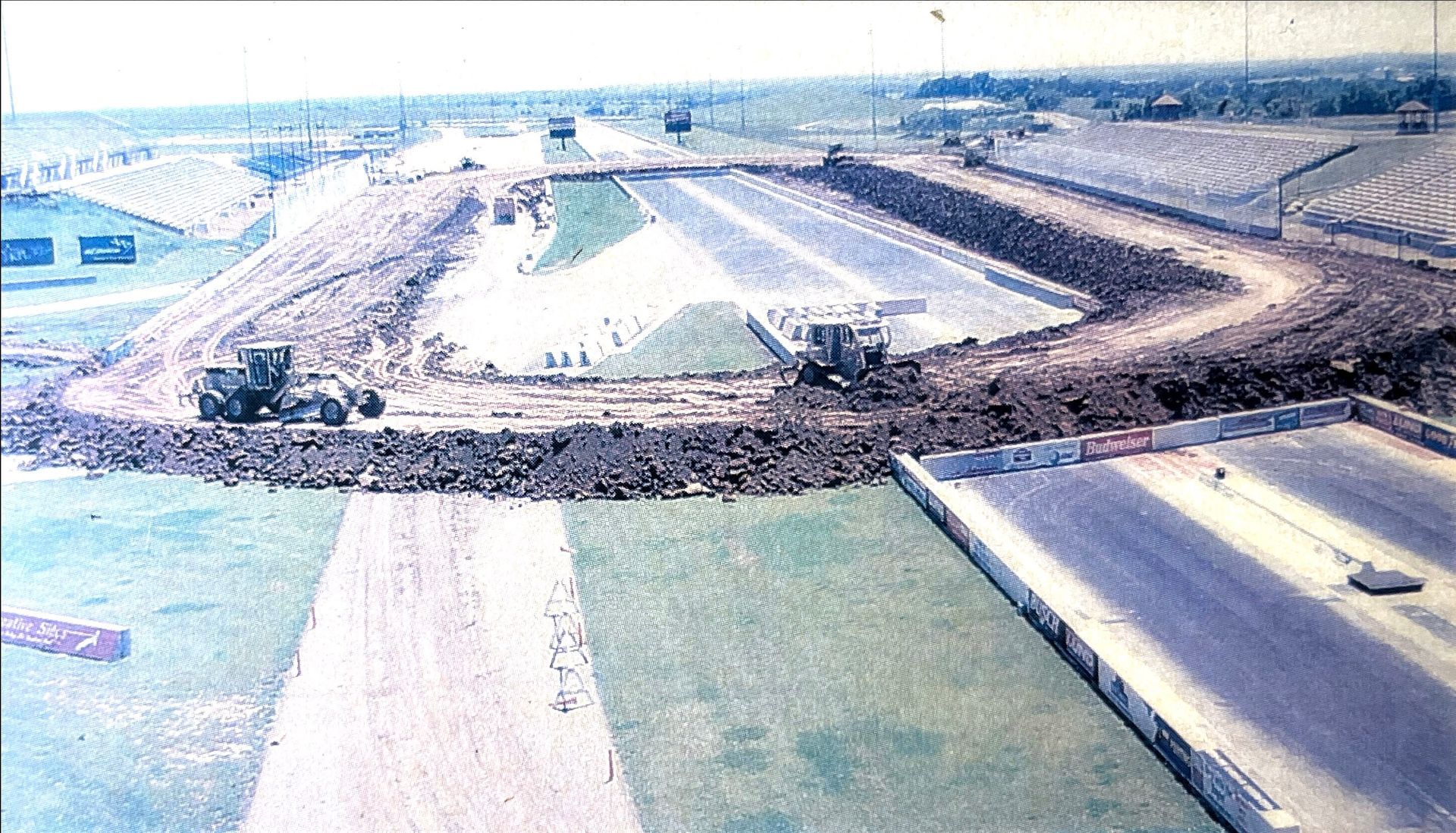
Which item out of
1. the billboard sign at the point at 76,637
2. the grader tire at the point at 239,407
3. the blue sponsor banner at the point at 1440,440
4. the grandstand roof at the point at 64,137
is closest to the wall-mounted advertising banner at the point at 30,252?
the grandstand roof at the point at 64,137

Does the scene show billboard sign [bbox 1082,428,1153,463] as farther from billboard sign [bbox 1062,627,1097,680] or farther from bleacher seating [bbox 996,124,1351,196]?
bleacher seating [bbox 996,124,1351,196]

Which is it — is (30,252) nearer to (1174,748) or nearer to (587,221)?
(587,221)

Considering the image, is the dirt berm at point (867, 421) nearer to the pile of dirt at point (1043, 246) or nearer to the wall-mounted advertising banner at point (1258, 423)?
the wall-mounted advertising banner at point (1258, 423)

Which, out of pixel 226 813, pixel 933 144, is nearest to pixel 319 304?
pixel 226 813

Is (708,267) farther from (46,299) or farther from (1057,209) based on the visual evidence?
(46,299)

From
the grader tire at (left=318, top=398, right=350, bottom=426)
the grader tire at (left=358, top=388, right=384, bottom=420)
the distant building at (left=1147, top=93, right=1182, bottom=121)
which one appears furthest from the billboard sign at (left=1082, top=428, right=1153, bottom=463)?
the distant building at (left=1147, top=93, right=1182, bottom=121)
